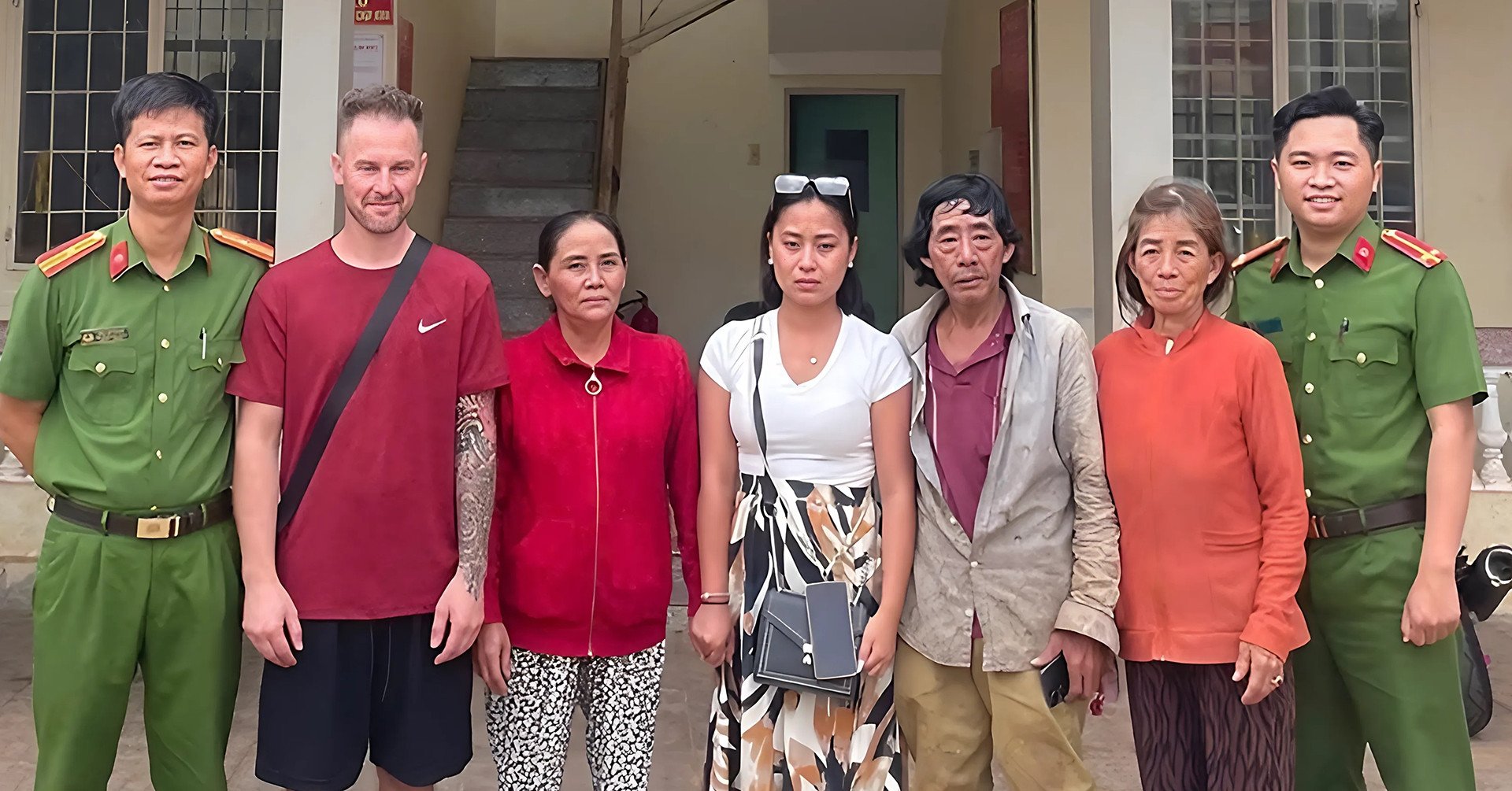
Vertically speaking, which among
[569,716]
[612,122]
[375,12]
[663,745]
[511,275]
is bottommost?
[663,745]

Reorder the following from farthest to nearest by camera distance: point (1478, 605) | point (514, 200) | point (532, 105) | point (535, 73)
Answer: point (535, 73)
point (532, 105)
point (514, 200)
point (1478, 605)

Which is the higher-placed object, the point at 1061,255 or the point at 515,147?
the point at 515,147

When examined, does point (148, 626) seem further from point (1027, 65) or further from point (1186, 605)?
point (1027, 65)

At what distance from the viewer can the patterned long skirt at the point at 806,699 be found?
90.3 inches

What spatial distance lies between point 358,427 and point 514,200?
240 inches

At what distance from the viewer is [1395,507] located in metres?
2.40

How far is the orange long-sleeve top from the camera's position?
2.24 meters

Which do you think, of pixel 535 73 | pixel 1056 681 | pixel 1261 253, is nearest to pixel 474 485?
pixel 1056 681

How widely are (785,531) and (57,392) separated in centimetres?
143

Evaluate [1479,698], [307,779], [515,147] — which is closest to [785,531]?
[307,779]

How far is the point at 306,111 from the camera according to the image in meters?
4.04

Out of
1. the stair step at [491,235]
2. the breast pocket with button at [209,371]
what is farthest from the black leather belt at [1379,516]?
the stair step at [491,235]

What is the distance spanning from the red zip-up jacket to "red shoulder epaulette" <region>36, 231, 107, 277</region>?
80 cm

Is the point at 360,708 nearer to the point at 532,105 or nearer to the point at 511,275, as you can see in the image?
the point at 511,275
